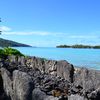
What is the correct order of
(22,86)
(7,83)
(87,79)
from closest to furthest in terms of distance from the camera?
(22,86), (87,79), (7,83)

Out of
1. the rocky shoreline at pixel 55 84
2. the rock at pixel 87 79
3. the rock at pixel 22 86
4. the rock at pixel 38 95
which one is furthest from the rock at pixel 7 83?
the rock at pixel 38 95

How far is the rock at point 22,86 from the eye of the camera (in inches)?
233

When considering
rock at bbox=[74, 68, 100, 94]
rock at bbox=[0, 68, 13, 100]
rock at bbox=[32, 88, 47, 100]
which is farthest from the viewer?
rock at bbox=[0, 68, 13, 100]

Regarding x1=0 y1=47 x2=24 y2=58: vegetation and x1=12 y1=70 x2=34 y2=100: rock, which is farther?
x1=0 y1=47 x2=24 y2=58: vegetation

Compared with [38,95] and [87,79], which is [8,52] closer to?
[87,79]

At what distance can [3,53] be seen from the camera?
17.9m

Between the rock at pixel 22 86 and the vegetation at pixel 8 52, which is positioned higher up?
the vegetation at pixel 8 52

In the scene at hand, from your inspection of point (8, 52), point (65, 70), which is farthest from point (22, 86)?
point (8, 52)

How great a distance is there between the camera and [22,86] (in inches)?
239

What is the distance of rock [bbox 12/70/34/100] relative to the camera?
19.4 ft

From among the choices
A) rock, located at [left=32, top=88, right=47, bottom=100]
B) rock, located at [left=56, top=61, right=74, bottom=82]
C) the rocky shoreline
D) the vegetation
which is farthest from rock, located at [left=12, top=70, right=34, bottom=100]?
the vegetation

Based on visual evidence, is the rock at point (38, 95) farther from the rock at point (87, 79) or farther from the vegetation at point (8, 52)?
the vegetation at point (8, 52)

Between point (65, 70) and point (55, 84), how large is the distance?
58 cm

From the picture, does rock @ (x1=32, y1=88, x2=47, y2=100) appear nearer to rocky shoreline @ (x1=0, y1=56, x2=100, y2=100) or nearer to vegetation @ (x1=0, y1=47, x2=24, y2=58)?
rocky shoreline @ (x1=0, y1=56, x2=100, y2=100)
